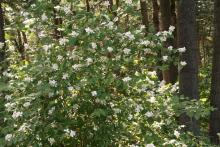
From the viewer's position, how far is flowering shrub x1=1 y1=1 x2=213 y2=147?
221 inches

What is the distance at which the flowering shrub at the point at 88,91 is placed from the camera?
5.61 metres

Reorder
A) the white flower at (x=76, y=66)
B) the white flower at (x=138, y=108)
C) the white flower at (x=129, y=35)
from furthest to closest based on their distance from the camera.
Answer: the white flower at (x=138, y=108) → the white flower at (x=129, y=35) → the white flower at (x=76, y=66)

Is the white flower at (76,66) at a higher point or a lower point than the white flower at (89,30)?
lower

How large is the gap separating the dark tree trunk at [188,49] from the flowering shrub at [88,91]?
3.13m

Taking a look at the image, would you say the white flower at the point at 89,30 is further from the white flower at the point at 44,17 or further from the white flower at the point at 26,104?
the white flower at the point at 26,104

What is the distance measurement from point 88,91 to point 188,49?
414 centimetres

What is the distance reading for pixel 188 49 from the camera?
370 inches

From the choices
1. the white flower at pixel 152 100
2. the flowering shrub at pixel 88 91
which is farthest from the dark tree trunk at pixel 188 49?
the white flower at pixel 152 100

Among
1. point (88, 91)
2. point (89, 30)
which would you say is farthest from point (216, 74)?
point (89, 30)

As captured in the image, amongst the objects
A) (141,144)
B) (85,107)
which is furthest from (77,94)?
(141,144)

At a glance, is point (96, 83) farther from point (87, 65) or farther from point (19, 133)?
point (19, 133)

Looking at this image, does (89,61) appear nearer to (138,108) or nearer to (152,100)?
(138,108)

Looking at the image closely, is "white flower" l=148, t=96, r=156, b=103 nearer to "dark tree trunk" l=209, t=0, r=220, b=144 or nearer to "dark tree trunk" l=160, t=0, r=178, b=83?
"dark tree trunk" l=209, t=0, r=220, b=144

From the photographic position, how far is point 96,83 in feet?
18.7
